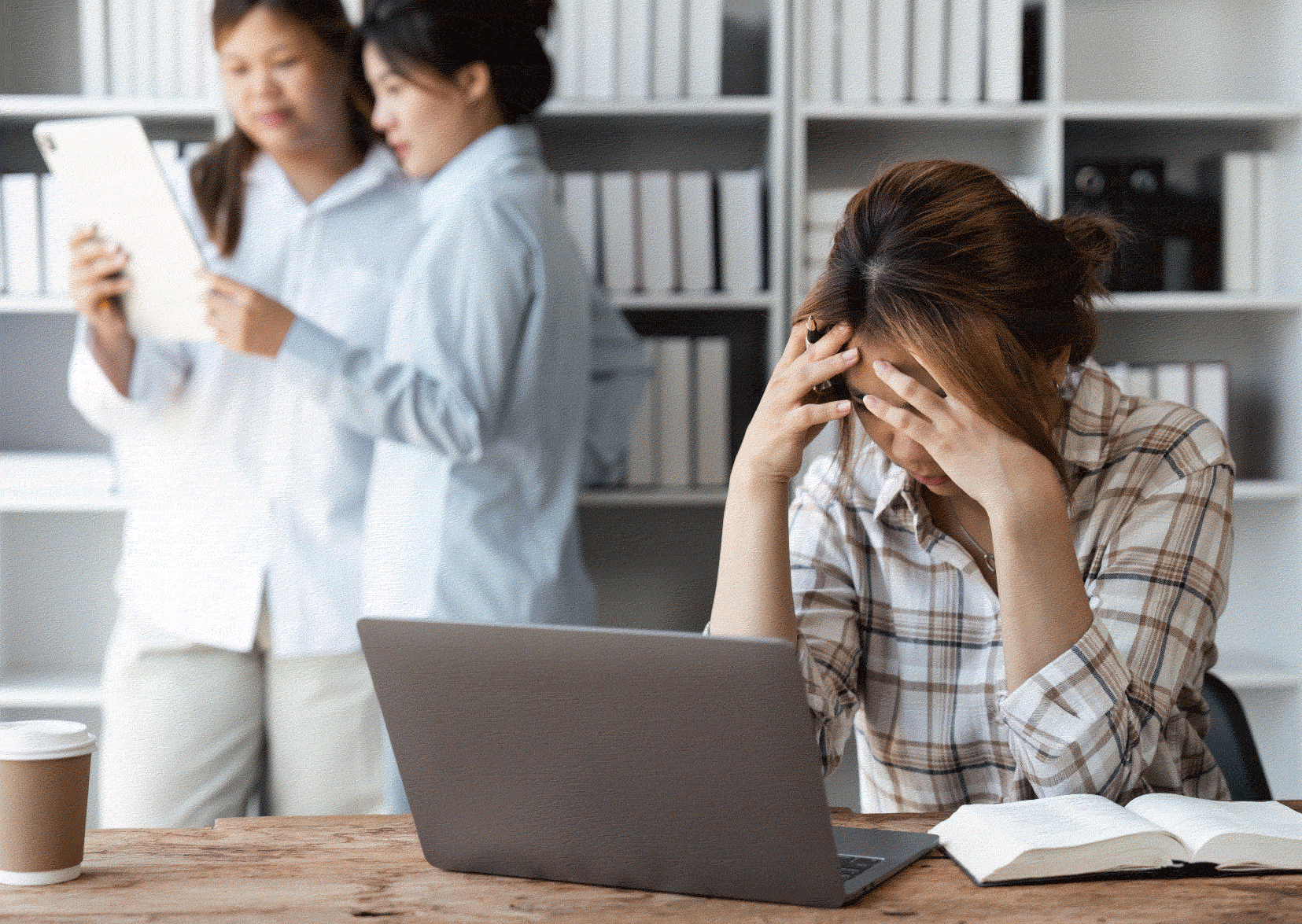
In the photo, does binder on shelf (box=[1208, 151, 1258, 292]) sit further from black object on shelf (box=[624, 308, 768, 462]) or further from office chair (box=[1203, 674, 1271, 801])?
office chair (box=[1203, 674, 1271, 801])

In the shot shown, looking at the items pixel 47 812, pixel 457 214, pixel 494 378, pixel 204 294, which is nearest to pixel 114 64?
pixel 204 294

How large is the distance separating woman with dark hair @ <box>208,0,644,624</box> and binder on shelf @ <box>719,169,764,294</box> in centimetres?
53

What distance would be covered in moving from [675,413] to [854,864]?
5.27ft

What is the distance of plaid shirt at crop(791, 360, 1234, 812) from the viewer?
1201mm

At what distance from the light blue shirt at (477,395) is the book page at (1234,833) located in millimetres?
1097

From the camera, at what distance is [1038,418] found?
1.17 m

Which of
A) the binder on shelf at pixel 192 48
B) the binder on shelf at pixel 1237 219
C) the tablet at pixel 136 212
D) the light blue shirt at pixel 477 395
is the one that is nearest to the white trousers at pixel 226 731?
the light blue shirt at pixel 477 395

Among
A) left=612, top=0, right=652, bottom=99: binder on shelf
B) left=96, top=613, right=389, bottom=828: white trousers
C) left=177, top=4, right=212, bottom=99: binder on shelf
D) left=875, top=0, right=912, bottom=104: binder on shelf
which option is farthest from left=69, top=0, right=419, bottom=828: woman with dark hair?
left=875, top=0, right=912, bottom=104: binder on shelf

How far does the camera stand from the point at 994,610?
1.30m

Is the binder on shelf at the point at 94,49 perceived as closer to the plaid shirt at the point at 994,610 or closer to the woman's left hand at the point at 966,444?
the plaid shirt at the point at 994,610

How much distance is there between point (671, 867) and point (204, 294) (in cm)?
136

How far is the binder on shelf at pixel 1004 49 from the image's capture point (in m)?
2.42

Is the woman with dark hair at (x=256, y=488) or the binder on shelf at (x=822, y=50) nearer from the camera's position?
the woman with dark hair at (x=256, y=488)

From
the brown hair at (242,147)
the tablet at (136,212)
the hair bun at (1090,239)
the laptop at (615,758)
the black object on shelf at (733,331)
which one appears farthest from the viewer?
the black object on shelf at (733,331)
